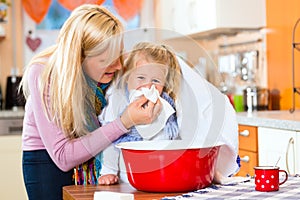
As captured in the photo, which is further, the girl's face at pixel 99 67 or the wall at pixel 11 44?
the wall at pixel 11 44

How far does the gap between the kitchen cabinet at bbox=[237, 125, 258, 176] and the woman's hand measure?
166 cm

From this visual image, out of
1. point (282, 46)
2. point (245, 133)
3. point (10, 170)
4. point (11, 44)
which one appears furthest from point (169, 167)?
point (11, 44)

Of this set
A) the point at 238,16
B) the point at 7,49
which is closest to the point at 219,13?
the point at 238,16

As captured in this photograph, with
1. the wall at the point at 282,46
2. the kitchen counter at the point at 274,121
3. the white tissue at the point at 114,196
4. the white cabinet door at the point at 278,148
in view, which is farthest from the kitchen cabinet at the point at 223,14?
the white tissue at the point at 114,196

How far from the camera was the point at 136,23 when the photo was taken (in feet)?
16.2

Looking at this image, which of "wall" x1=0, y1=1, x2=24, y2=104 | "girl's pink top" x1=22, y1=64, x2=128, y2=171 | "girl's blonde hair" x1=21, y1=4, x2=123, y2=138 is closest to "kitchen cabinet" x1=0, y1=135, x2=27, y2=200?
"wall" x1=0, y1=1, x2=24, y2=104

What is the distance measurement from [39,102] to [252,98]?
7.53 feet

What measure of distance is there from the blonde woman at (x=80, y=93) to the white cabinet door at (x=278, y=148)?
1.34 metres

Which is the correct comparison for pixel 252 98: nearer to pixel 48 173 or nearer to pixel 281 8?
pixel 281 8

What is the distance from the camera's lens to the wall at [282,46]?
3.61 m

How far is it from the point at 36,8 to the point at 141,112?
10.7 feet

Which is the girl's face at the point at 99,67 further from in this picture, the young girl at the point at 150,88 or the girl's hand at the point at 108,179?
the girl's hand at the point at 108,179

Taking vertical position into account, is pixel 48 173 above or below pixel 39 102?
below

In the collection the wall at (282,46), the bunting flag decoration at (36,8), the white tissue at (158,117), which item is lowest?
the white tissue at (158,117)
